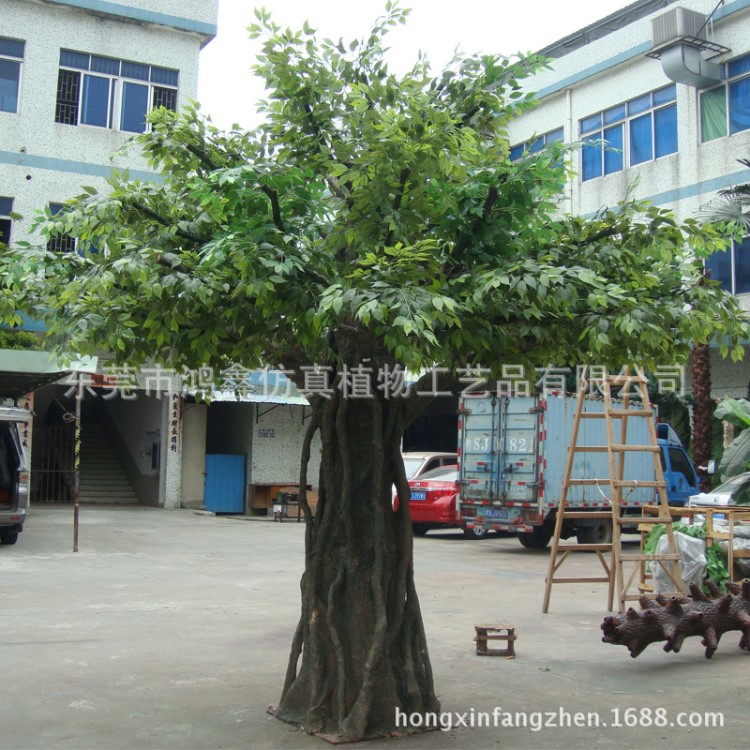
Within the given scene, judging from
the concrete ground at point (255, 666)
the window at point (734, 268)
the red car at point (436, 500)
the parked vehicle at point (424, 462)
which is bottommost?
Answer: the concrete ground at point (255, 666)

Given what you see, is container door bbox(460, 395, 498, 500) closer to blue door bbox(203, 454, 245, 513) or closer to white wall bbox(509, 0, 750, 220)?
white wall bbox(509, 0, 750, 220)

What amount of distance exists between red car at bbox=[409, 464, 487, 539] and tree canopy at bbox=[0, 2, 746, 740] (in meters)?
12.7

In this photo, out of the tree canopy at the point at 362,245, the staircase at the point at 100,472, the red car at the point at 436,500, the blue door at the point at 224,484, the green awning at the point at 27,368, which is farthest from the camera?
the staircase at the point at 100,472

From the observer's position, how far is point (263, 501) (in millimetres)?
24625

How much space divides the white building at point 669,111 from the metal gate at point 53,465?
1460 cm

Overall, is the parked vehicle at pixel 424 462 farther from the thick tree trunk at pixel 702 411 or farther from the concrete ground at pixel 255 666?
the concrete ground at pixel 255 666

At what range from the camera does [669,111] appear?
74.4 ft

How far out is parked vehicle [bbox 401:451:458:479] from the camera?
19703 millimetres

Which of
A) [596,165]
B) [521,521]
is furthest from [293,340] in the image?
[596,165]

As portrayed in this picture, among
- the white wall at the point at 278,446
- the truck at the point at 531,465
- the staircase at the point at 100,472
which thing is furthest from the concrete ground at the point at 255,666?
the staircase at the point at 100,472

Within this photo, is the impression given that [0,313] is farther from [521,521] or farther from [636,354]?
[521,521]

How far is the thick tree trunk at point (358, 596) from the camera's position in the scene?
210 inches

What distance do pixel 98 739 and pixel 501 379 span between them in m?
3.28

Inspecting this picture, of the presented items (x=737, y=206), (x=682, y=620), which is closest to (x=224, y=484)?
(x=737, y=206)
